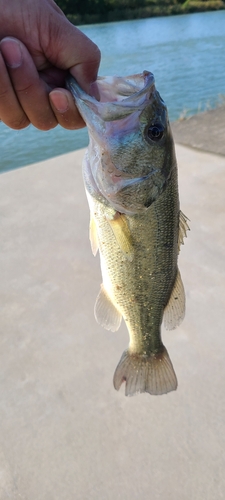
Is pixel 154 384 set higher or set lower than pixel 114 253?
lower

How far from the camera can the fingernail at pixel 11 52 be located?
46.4 inches

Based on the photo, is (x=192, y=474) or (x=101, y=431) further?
(x=101, y=431)

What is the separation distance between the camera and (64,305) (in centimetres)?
291

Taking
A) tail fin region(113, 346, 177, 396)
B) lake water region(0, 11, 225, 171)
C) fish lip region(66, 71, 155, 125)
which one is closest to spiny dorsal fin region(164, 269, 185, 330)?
tail fin region(113, 346, 177, 396)

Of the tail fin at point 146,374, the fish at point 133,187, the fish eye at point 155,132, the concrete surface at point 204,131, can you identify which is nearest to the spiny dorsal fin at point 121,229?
the fish at point 133,187

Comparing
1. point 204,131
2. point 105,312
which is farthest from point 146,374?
point 204,131

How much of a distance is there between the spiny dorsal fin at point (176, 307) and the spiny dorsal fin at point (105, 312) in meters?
0.19

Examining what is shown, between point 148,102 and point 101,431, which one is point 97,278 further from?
point 148,102

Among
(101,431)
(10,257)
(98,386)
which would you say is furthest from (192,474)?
(10,257)

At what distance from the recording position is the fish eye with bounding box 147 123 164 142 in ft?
4.43

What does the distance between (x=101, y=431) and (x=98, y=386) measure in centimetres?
28

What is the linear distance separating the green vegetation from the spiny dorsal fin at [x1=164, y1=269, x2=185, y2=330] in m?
28.7

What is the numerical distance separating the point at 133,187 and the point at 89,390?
133cm

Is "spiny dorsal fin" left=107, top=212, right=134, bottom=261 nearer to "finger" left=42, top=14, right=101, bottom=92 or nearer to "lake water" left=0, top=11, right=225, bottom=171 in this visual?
"finger" left=42, top=14, right=101, bottom=92
